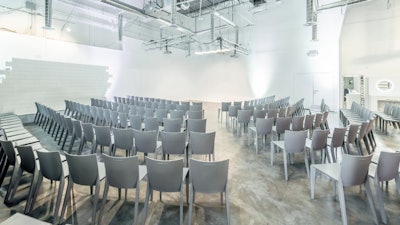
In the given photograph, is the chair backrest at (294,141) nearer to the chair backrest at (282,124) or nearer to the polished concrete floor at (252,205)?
the polished concrete floor at (252,205)

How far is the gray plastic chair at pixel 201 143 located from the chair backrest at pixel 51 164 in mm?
1929

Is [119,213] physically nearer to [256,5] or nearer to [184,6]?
[184,6]

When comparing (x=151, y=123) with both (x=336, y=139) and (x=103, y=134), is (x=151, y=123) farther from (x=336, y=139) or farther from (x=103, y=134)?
(x=336, y=139)

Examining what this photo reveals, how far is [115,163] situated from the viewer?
2.35 m

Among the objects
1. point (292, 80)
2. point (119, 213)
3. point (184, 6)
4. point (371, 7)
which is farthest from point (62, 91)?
point (371, 7)

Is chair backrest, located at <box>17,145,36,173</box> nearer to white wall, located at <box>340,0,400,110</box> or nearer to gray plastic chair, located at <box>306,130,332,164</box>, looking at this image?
gray plastic chair, located at <box>306,130,332,164</box>

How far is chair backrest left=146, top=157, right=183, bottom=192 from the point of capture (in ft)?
7.47

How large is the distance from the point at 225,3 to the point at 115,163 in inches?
500

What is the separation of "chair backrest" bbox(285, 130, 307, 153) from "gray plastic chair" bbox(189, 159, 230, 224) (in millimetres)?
1791

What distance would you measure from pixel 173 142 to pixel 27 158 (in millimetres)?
1971

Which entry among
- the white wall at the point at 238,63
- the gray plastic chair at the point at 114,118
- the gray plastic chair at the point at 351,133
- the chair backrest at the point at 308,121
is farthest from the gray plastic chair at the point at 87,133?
the white wall at the point at 238,63

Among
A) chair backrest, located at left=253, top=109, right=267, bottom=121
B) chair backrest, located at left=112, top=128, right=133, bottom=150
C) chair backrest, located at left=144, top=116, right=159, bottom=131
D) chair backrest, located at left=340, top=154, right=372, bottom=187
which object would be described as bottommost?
chair backrest, located at left=340, top=154, right=372, bottom=187

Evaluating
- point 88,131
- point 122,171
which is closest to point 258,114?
point 88,131

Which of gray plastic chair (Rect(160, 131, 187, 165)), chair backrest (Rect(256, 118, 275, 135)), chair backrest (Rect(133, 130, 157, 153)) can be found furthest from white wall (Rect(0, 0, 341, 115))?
chair backrest (Rect(256, 118, 275, 135))
